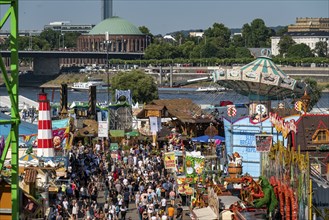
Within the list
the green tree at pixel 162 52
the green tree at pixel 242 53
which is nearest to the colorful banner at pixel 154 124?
the green tree at pixel 242 53

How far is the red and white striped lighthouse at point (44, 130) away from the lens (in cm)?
2722

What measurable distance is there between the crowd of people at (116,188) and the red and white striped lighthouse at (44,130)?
959 mm

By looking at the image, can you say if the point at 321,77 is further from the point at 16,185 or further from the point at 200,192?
the point at 16,185

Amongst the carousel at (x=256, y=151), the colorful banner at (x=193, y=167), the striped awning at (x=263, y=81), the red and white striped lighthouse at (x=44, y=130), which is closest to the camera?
the carousel at (x=256, y=151)

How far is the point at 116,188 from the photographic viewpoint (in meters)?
30.3

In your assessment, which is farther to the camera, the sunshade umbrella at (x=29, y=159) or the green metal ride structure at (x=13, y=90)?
the sunshade umbrella at (x=29, y=159)

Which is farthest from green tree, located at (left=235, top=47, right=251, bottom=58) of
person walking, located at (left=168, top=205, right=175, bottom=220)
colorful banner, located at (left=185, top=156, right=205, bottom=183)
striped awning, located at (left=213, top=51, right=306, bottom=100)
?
person walking, located at (left=168, top=205, right=175, bottom=220)

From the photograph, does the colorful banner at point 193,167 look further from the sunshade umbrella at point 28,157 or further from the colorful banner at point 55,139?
the sunshade umbrella at point 28,157

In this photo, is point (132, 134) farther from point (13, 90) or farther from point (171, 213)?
point (13, 90)

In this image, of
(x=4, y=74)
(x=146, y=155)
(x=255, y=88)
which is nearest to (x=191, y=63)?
(x=255, y=88)

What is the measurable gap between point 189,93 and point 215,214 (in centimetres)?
13129

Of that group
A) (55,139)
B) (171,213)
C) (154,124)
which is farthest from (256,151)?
(154,124)

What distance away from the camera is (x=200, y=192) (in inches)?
984

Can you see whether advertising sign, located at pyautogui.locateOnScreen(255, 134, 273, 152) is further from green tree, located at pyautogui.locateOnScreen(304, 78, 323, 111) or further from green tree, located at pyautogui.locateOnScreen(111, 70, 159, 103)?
green tree, located at pyautogui.locateOnScreen(111, 70, 159, 103)
